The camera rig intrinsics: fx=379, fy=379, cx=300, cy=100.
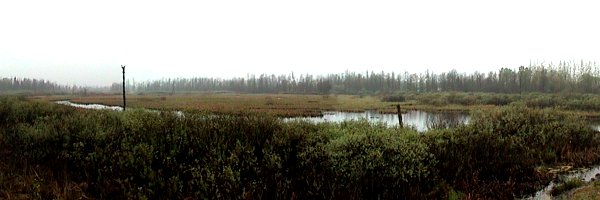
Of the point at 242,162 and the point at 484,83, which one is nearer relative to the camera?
the point at 242,162

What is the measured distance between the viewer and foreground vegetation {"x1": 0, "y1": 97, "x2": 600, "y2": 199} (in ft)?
26.0

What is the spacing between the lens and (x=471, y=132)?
41.7ft

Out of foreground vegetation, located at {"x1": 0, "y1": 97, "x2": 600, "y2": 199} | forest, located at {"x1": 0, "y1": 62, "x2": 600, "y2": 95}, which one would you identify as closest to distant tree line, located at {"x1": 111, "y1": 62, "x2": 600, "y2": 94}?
forest, located at {"x1": 0, "y1": 62, "x2": 600, "y2": 95}

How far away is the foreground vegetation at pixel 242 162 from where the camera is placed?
26.0ft

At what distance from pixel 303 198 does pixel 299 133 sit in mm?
2371

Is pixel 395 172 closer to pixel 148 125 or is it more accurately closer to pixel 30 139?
pixel 148 125

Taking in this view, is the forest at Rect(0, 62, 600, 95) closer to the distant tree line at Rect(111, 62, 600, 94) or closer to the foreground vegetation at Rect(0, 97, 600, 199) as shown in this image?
the distant tree line at Rect(111, 62, 600, 94)

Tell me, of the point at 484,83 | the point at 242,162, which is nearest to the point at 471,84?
the point at 484,83

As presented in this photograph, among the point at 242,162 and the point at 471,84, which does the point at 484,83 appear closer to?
the point at 471,84

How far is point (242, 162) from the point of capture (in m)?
8.20

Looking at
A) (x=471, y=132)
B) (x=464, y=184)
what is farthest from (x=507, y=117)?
(x=464, y=184)

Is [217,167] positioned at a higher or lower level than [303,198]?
higher

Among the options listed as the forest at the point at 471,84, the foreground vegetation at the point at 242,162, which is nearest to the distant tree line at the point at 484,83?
the forest at the point at 471,84

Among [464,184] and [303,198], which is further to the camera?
[464,184]
